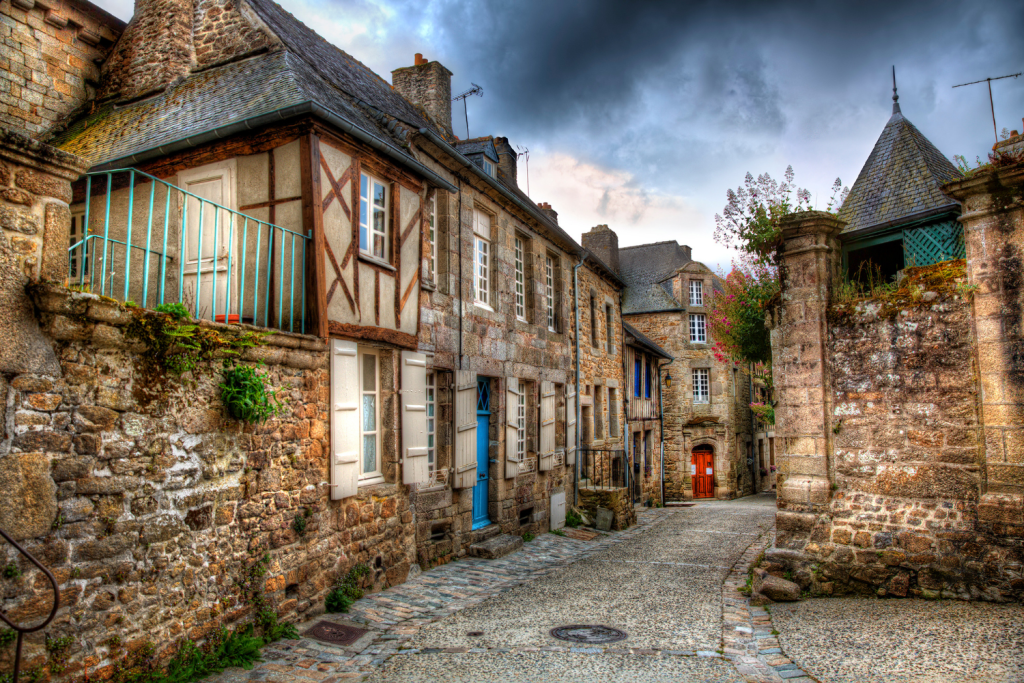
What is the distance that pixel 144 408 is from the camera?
437cm

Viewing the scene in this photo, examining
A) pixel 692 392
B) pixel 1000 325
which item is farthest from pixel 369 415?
pixel 692 392

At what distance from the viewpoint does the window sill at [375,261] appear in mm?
6887

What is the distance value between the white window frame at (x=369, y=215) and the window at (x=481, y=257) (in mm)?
2682

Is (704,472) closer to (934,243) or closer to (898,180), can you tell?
(898,180)

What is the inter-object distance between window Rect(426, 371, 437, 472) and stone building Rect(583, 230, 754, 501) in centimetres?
1682

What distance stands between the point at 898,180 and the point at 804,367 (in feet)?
8.31

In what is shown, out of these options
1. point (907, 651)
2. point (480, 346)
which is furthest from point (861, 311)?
point (480, 346)

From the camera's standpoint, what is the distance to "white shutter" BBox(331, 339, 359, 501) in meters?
6.21

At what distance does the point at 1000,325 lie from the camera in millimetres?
6074

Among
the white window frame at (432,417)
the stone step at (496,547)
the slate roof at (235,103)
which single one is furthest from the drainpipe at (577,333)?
the slate roof at (235,103)

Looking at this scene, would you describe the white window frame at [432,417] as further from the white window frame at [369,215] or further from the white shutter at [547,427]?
the white shutter at [547,427]

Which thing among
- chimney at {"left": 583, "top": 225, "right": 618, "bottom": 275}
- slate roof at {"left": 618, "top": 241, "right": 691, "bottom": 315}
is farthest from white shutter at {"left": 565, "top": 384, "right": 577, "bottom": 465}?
slate roof at {"left": 618, "top": 241, "right": 691, "bottom": 315}

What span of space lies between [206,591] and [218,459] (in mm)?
914

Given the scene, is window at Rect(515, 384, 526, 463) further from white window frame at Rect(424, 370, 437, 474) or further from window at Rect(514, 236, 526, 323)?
white window frame at Rect(424, 370, 437, 474)
